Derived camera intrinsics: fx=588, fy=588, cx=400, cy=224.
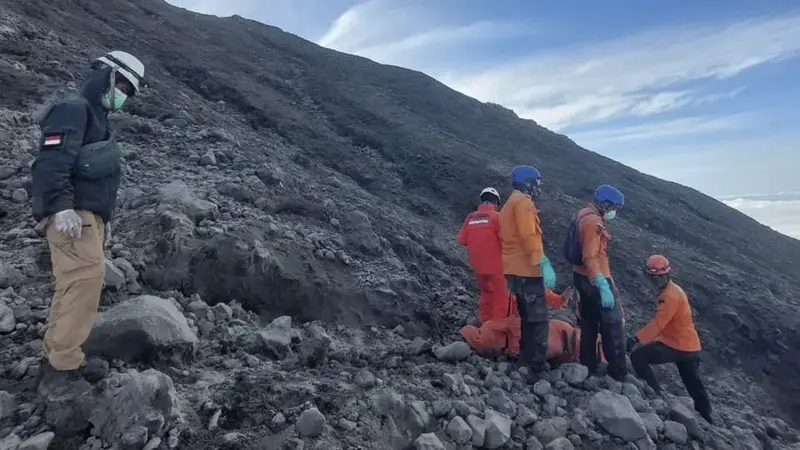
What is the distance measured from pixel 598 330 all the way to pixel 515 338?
0.86m

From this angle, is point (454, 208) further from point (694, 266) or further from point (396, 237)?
point (694, 266)

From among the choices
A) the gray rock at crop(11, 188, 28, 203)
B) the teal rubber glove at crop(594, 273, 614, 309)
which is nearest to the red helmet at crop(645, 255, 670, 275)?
the teal rubber glove at crop(594, 273, 614, 309)

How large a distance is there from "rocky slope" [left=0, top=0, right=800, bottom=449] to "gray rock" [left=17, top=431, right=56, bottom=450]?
0.10 meters

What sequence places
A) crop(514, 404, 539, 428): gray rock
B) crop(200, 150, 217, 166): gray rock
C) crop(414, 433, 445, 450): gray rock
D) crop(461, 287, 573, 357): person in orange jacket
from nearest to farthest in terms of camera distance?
crop(414, 433, 445, 450): gray rock
crop(514, 404, 539, 428): gray rock
crop(461, 287, 573, 357): person in orange jacket
crop(200, 150, 217, 166): gray rock

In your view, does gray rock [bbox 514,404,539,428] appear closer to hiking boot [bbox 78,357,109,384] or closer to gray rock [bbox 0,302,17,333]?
hiking boot [bbox 78,357,109,384]

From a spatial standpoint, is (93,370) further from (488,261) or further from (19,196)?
(488,261)

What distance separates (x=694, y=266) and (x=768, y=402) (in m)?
3.45

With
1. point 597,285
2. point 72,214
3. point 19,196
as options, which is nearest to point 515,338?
point 597,285

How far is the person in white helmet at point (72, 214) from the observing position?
3512mm

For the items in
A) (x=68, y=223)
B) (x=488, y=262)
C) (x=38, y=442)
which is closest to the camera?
(x=38, y=442)

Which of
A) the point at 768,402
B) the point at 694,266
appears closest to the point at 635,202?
the point at 694,266

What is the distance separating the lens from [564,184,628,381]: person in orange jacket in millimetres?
5609

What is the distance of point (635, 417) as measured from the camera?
4742 mm

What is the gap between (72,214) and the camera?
3.50 meters
